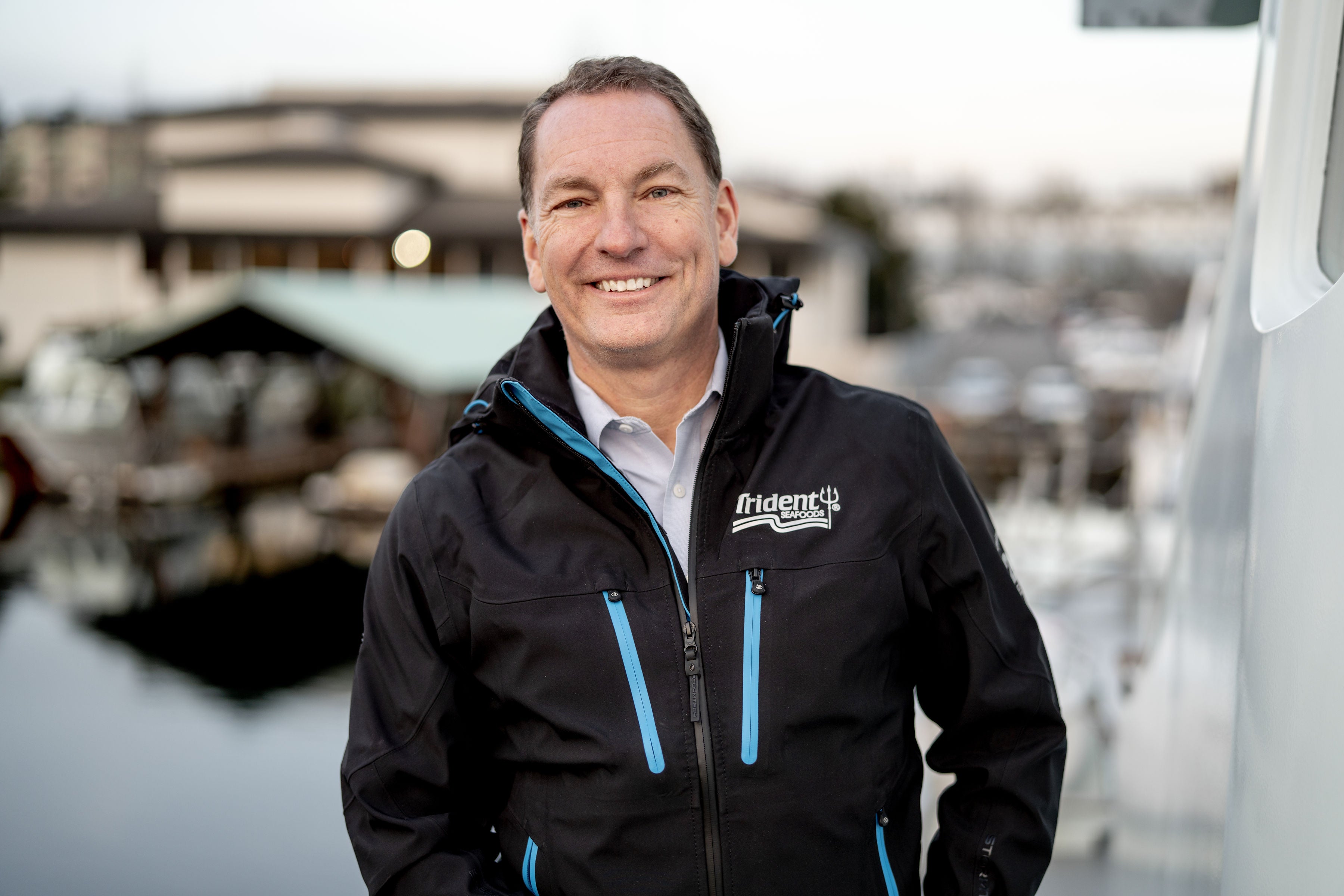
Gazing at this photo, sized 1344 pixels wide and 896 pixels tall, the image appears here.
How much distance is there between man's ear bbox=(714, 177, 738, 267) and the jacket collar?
0.04 m

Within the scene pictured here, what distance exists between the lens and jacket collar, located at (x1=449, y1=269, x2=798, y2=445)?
1.77 meters

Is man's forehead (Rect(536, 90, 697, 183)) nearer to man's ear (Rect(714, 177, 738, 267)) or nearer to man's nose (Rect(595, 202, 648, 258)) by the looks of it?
man's nose (Rect(595, 202, 648, 258))

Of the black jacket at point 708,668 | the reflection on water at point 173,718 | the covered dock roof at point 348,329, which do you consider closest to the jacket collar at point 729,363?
the black jacket at point 708,668

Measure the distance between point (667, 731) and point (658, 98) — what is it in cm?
96

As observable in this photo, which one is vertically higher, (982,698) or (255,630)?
(982,698)

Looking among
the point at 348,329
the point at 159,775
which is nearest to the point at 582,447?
the point at 159,775

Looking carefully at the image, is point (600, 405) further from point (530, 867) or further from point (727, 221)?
point (530, 867)

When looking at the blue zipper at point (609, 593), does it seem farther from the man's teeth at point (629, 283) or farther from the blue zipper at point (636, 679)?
the man's teeth at point (629, 283)

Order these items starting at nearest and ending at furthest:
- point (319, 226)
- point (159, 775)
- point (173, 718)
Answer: point (159, 775), point (173, 718), point (319, 226)

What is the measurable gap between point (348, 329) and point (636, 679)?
1695 centimetres

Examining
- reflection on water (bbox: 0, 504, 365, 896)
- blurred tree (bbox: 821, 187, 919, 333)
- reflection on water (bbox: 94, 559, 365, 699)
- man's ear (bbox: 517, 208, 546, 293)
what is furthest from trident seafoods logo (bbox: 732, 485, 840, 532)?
blurred tree (bbox: 821, 187, 919, 333)

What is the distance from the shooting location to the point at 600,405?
6.16ft

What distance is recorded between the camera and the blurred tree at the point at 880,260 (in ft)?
143

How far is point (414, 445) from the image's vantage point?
19.0 meters
